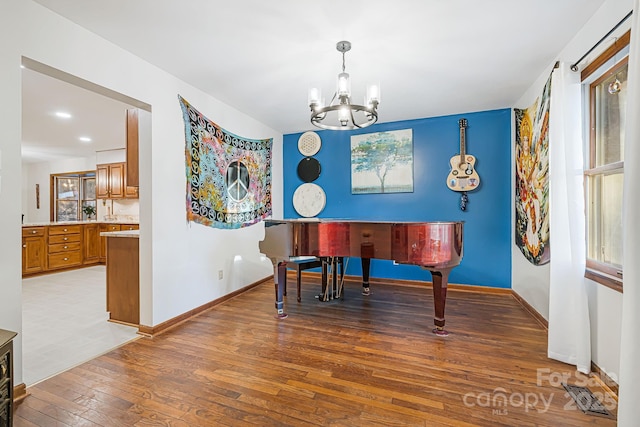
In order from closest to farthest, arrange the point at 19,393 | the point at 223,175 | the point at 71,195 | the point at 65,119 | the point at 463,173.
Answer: the point at 19,393, the point at 223,175, the point at 463,173, the point at 65,119, the point at 71,195

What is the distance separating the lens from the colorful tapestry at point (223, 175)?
9.47 feet

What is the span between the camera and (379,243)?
7.84 feet

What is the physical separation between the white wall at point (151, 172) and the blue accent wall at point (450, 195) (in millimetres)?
1478

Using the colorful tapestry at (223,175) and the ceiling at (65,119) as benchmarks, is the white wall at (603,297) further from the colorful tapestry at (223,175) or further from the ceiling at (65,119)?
the ceiling at (65,119)

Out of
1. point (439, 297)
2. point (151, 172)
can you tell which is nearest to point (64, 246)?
point (151, 172)

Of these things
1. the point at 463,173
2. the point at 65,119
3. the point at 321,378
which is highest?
the point at 65,119

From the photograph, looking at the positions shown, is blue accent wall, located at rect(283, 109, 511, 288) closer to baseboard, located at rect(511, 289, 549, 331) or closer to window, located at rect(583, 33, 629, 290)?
baseboard, located at rect(511, 289, 549, 331)

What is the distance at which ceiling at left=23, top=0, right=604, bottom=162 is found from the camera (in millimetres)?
1780

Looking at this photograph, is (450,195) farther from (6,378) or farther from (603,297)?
(6,378)

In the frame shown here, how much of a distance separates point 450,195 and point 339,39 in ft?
8.72

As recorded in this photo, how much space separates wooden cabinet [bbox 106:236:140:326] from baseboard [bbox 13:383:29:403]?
1.02m

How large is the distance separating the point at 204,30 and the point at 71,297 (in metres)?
3.68

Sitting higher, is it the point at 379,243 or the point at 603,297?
the point at 379,243

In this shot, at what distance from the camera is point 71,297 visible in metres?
3.55
